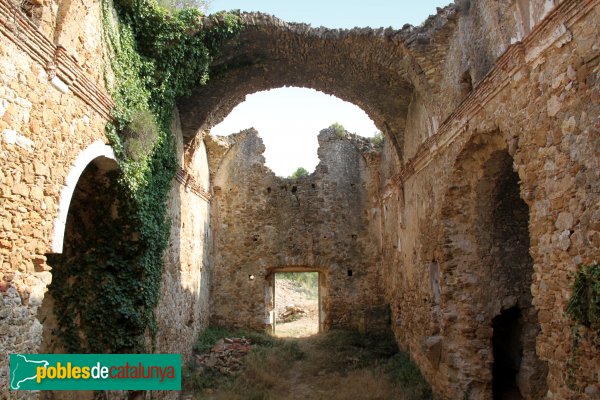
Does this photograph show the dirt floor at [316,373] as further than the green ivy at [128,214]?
Yes

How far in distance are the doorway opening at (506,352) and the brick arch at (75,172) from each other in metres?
6.71

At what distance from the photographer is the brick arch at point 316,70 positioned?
326 inches

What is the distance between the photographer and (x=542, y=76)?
4.57 m

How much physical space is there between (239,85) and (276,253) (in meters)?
6.22

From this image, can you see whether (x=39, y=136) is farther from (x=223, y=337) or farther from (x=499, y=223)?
(x=223, y=337)

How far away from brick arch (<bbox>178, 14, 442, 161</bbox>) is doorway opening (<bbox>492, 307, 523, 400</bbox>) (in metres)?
4.01

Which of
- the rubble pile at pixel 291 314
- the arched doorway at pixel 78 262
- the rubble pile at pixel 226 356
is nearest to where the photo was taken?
the arched doorway at pixel 78 262

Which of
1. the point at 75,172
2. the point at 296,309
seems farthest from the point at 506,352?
the point at 296,309

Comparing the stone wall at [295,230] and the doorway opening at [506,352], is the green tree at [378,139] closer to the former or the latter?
the stone wall at [295,230]

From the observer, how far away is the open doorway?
56.2 feet

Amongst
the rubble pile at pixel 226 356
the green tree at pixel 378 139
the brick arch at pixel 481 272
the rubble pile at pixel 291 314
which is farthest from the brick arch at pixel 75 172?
the rubble pile at pixel 291 314

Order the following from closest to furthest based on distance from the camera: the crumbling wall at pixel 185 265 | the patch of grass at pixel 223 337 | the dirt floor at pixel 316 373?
the dirt floor at pixel 316 373, the crumbling wall at pixel 185 265, the patch of grass at pixel 223 337
